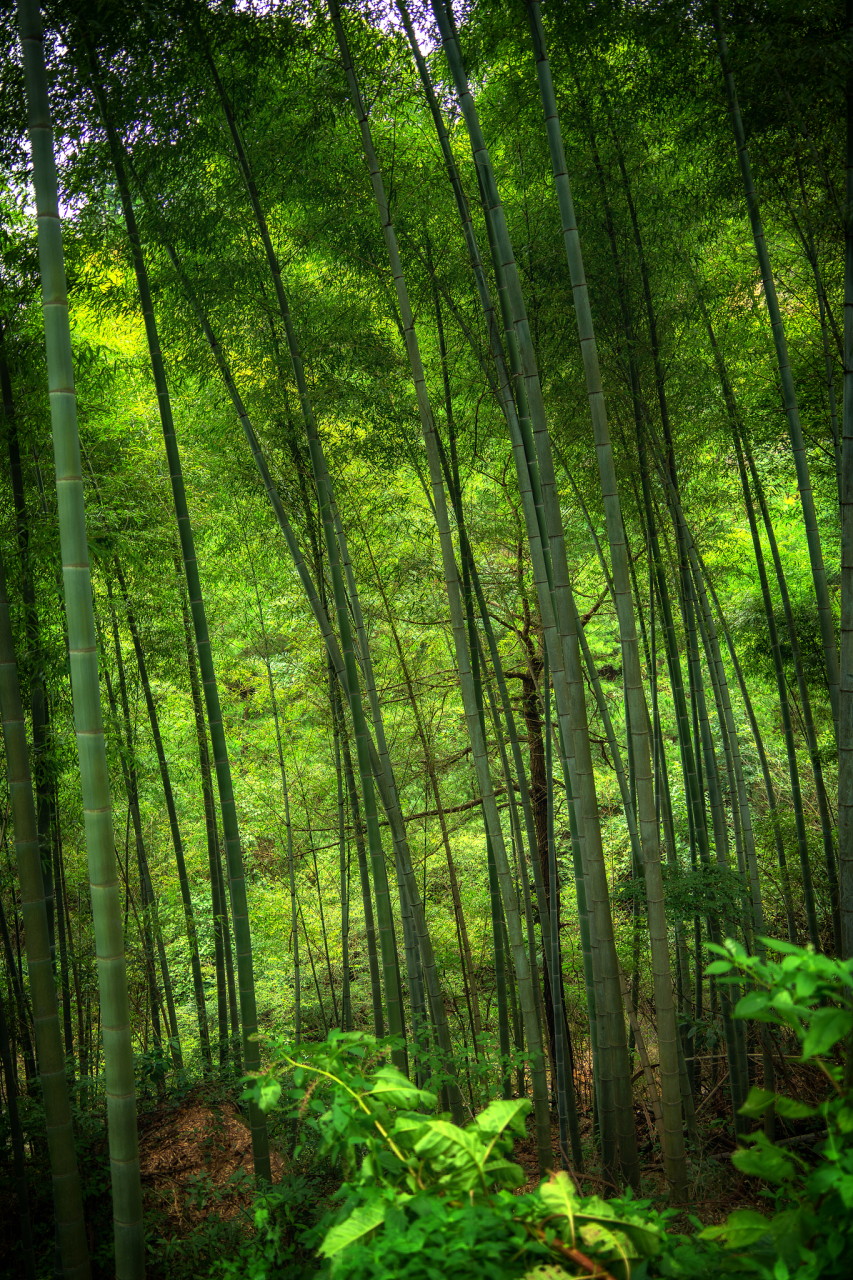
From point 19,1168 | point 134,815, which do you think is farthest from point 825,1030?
point 134,815

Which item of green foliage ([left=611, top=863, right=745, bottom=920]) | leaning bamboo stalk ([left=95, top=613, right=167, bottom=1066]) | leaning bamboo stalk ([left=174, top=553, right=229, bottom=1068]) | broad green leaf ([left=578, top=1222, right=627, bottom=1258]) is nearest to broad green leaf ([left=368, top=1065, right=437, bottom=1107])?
broad green leaf ([left=578, top=1222, right=627, bottom=1258])

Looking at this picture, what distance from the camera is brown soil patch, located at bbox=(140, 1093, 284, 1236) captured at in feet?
10.9

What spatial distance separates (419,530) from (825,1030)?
18.5 ft

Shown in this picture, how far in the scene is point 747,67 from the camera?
9.40ft

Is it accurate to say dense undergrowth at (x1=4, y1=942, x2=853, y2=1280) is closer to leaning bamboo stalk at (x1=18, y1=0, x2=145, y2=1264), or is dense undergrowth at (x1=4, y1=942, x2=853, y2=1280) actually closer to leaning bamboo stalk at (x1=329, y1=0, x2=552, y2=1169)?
leaning bamboo stalk at (x1=18, y1=0, x2=145, y2=1264)

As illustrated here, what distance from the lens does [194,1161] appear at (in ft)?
12.8

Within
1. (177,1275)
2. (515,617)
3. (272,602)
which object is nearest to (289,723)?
(272,602)

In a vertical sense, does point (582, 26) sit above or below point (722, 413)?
above

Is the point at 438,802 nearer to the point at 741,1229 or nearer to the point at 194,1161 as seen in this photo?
the point at 194,1161

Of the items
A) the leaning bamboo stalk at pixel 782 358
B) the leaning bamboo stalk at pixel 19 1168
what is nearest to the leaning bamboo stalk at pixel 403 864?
the leaning bamboo stalk at pixel 19 1168

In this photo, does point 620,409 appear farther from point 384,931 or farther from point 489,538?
point 384,931

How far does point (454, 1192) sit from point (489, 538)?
5.89m

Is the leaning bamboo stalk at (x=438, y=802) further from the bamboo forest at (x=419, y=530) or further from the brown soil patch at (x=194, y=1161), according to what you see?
the brown soil patch at (x=194, y=1161)

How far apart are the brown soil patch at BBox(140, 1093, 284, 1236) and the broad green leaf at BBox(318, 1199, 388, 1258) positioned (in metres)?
2.72
